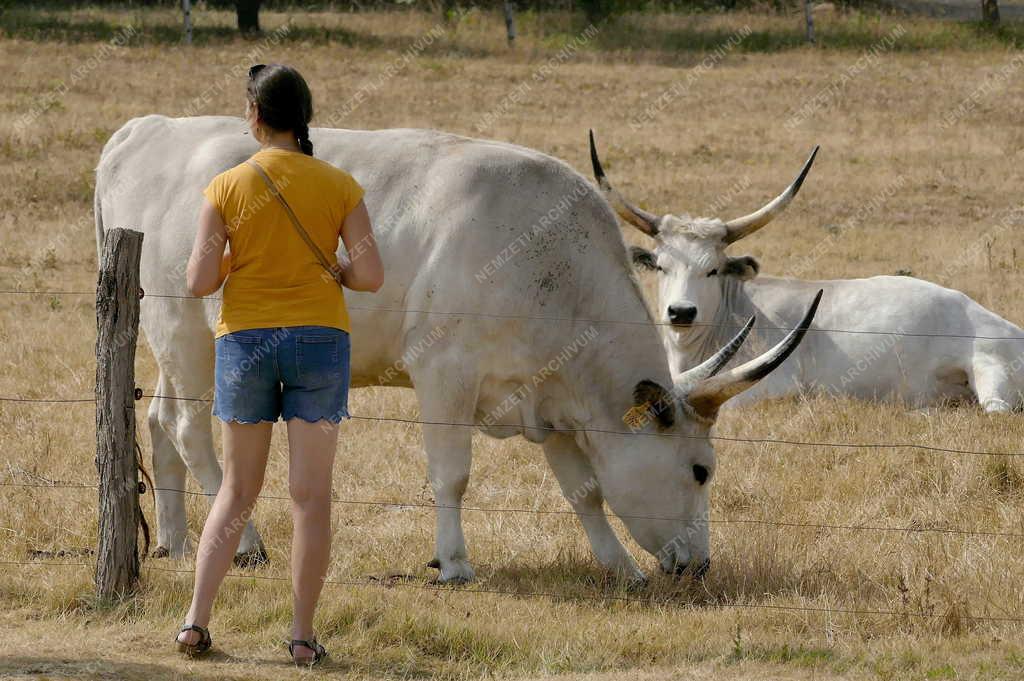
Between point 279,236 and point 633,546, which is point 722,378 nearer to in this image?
point 633,546

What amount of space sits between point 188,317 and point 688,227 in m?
4.23

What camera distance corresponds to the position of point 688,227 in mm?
9805

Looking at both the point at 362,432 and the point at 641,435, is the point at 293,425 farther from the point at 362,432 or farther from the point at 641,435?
the point at 362,432

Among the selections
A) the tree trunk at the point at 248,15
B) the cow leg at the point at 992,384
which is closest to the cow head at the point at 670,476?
the cow leg at the point at 992,384

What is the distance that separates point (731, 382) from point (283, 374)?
212 cm

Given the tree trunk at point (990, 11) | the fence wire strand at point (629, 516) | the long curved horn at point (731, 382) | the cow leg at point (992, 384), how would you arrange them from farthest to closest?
the tree trunk at point (990, 11)
the cow leg at point (992, 384)
the fence wire strand at point (629, 516)
the long curved horn at point (731, 382)

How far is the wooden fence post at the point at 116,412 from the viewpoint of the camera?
A: 18.5 ft

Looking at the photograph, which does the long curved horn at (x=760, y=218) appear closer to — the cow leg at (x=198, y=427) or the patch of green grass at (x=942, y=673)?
the cow leg at (x=198, y=427)

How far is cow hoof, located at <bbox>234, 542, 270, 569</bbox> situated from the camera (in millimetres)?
6514

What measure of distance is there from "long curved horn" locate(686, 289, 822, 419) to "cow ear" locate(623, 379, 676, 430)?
0.12 metres

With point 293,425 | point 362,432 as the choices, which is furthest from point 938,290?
point 293,425

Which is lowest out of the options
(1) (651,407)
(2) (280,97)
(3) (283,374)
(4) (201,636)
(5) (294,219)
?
(4) (201,636)

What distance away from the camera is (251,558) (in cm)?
653

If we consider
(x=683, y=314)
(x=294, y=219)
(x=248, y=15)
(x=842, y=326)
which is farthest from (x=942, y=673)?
(x=248, y=15)
